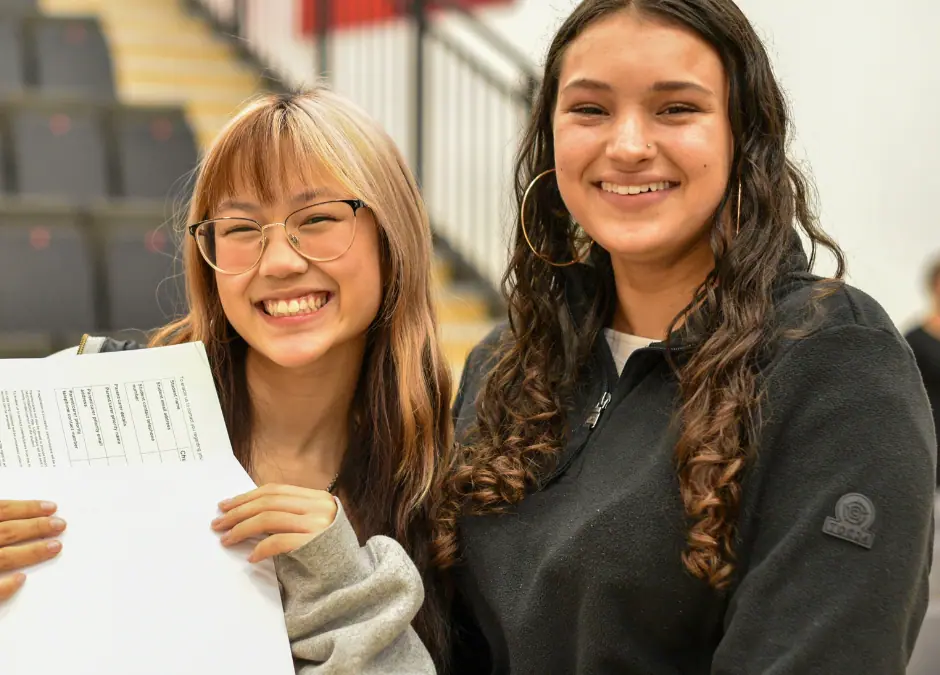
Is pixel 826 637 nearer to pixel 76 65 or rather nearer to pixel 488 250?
pixel 488 250

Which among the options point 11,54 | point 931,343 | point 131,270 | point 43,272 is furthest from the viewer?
point 11,54

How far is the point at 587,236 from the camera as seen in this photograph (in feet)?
4.95

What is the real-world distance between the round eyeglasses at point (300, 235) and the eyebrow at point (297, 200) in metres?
0.01

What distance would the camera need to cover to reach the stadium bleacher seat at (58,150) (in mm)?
4156

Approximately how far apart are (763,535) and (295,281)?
65 cm

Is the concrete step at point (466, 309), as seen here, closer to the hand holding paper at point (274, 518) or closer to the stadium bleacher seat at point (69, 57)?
the stadium bleacher seat at point (69, 57)

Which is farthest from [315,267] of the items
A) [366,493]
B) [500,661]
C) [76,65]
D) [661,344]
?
[76,65]

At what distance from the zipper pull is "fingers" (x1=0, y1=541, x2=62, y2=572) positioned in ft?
2.15

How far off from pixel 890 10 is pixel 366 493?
3833 millimetres

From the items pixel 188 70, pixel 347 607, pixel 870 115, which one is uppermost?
pixel 347 607

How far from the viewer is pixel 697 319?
1256mm

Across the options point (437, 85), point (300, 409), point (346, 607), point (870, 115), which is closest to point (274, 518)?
point (346, 607)

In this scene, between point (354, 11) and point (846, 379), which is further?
point (354, 11)

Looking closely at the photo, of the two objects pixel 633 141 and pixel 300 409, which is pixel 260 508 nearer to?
pixel 300 409
